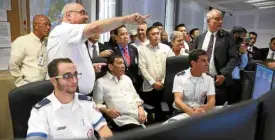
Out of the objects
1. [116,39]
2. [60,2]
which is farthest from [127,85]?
[60,2]

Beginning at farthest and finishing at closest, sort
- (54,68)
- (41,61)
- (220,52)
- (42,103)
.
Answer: (220,52) → (41,61) → (54,68) → (42,103)

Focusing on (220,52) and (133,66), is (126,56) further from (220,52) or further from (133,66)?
(220,52)

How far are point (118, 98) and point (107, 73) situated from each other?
221 millimetres

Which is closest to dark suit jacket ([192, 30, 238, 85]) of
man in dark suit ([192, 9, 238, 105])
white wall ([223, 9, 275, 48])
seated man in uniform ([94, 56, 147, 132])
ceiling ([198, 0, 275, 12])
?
man in dark suit ([192, 9, 238, 105])

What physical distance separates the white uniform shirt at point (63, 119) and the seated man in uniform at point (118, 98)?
555mm

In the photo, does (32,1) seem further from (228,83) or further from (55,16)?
(228,83)

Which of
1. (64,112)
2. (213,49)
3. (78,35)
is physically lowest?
(64,112)

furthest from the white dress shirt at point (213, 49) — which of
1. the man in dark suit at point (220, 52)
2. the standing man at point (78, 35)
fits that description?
the standing man at point (78, 35)

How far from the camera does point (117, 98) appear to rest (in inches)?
85.3

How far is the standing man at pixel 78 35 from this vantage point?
162 centimetres

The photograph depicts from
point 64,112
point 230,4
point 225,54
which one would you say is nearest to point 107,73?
point 64,112

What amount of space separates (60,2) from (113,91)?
2.34 meters

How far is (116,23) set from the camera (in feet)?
5.26

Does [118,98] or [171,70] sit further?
[171,70]
